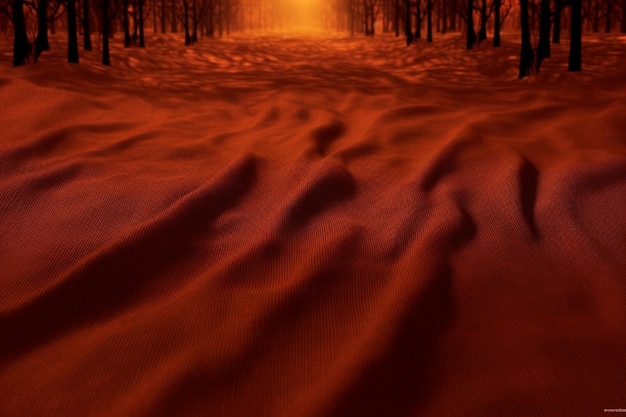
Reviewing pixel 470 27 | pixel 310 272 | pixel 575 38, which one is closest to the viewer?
pixel 310 272

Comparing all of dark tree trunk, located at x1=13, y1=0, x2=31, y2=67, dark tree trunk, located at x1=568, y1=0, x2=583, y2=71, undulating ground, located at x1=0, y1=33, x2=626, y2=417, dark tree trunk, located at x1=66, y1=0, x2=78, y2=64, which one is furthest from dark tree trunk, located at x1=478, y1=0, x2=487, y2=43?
undulating ground, located at x1=0, y1=33, x2=626, y2=417

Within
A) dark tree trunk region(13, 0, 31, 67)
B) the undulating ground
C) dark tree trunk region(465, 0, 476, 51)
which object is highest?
dark tree trunk region(465, 0, 476, 51)

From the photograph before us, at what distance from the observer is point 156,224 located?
4.34 ft

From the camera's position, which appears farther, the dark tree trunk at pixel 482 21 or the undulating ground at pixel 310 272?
the dark tree trunk at pixel 482 21

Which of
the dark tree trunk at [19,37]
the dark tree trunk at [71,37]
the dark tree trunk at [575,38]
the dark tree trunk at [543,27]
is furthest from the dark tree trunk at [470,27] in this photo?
the dark tree trunk at [19,37]

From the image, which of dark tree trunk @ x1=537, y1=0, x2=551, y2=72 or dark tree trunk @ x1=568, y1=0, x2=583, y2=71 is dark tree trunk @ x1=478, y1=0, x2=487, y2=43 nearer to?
dark tree trunk @ x1=537, y1=0, x2=551, y2=72

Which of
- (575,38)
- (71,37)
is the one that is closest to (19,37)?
(71,37)

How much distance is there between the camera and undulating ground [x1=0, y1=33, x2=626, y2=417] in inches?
35.1

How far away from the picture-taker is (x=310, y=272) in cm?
119

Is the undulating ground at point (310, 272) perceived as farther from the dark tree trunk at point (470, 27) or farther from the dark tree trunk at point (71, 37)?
the dark tree trunk at point (470, 27)

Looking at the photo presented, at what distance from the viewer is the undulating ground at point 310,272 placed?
89 centimetres

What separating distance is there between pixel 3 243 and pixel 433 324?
89 cm

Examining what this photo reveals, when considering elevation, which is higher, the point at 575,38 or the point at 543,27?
the point at 543,27

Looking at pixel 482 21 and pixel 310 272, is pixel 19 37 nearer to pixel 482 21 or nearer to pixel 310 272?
pixel 310 272
